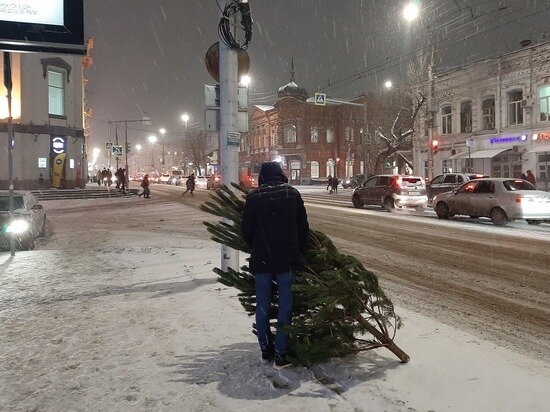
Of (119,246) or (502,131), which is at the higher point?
(502,131)

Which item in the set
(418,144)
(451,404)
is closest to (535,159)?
(418,144)

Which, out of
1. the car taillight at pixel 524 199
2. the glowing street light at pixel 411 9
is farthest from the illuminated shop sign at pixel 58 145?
the car taillight at pixel 524 199

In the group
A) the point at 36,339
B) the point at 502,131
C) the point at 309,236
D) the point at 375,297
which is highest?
the point at 502,131

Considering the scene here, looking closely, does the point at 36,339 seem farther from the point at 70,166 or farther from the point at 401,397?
the point at 70,166

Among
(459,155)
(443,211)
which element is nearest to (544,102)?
(459,155)

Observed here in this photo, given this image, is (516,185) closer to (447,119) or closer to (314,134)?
(447,119)

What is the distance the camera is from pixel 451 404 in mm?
3490

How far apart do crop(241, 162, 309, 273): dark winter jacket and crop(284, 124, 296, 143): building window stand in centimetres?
6668

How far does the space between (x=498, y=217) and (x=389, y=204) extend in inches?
265

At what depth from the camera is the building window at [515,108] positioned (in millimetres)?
33594

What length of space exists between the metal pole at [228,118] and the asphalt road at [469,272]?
56 cm

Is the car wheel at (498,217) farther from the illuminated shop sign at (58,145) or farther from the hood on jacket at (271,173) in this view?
the illuminated shop sign at (58,145)

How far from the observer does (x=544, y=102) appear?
104 feet

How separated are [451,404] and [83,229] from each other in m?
14.2
